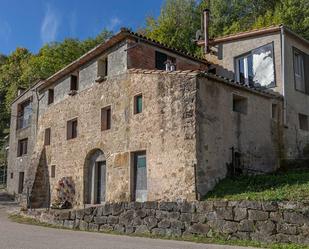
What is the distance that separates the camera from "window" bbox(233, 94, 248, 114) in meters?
15.6

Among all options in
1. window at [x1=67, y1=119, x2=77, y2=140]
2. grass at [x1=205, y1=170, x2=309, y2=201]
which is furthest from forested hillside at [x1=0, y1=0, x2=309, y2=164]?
grass at [x1=205, y1=170, x2=309, y2=201]

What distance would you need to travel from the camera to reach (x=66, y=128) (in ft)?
69.4

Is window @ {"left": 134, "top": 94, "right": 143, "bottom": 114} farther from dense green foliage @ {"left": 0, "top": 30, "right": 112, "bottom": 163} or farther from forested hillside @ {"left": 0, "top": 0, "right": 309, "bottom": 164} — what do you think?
dense green foliage @ {"left": 0, "top": 30, "right": 112, "bottom": 163}

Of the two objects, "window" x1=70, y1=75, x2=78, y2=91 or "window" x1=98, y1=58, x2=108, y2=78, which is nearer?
"window" x1=98, y1=58, x2=108, y2=78

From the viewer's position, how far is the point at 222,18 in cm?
3494

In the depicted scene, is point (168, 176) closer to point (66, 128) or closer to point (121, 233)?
point (121, 233)

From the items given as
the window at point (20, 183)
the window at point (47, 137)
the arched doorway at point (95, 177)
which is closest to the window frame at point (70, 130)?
the arched doorway at point (95, 177)

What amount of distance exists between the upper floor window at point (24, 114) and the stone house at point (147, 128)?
631 centimetres

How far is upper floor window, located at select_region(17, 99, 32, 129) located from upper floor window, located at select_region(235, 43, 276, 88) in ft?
52.3

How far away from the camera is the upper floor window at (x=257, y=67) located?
1804 centimetres

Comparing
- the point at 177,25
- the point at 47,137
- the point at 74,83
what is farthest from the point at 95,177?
the point at 177,25

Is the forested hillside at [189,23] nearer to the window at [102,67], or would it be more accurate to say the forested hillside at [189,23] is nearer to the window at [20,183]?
the window at [20,183]

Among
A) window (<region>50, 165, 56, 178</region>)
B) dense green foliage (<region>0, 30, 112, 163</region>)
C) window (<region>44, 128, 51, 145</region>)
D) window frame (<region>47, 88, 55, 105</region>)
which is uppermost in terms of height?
dense green foliage (<region>0, 30, 112, 163</region>)

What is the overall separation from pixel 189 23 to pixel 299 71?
1959cm
